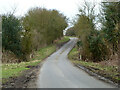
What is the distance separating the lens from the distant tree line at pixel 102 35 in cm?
2107

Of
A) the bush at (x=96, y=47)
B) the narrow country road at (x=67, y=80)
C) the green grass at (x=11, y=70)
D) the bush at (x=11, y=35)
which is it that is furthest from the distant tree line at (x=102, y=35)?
the bush at (x=11, y=35)

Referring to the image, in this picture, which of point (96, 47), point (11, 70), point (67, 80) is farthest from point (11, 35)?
point (67, 80)

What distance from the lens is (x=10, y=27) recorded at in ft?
105

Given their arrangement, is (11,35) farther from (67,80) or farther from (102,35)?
(67,80)

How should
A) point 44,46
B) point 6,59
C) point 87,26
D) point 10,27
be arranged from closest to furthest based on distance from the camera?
point 6,59, point 10,27, point 87,26, point 44,46

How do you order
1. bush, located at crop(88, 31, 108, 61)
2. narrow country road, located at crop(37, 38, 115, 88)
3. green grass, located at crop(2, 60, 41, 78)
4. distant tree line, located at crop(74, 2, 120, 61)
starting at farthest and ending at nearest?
bush, located at crop(88, 31, 108, 61), distant tree line, located at crop(74, 2, 120, 61), green grass, located at crop(2, 60, 41, 78), narrow country road, located at crop(37, 38, 115, 88)

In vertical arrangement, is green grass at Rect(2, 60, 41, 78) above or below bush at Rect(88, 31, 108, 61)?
below

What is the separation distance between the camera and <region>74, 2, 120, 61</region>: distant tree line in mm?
21069

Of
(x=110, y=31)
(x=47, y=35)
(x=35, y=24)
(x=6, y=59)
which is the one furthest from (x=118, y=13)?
(x=47, y=35)

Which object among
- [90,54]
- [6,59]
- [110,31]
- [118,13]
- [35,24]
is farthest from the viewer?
[35,24]

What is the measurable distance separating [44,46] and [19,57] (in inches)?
838

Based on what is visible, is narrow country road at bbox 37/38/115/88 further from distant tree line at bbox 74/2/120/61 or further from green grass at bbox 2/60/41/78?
distant tree line at bbox 74/2/120/61

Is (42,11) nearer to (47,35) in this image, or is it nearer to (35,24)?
(35,24)

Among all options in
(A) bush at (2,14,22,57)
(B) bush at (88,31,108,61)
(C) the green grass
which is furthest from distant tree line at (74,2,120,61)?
(A) bush at (2,14,22,57)
